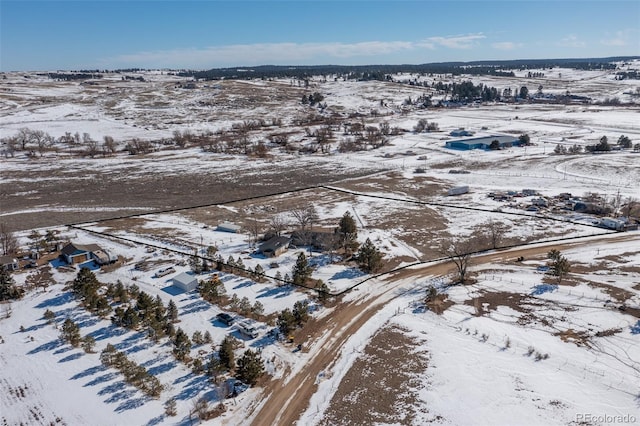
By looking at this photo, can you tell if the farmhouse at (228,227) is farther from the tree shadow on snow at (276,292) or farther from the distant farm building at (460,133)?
the distant farm building at (460,133)

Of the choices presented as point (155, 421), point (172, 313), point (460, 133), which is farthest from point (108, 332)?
point (460, 133)

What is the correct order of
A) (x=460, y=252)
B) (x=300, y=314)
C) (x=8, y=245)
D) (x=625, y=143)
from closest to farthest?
(x=300, y=314) → (x=460, y=252) → (x=8, y=245) → (x=625, y=143)

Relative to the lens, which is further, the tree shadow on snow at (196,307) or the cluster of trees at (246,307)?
the tree shadow on snow at (196,307)

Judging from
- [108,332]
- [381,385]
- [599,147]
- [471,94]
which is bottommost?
[381,385]

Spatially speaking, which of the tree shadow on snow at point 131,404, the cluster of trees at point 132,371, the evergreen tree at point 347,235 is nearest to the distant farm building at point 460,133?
the evergreen tree at point 347,235

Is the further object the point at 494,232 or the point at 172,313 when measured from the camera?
the point at 494,232

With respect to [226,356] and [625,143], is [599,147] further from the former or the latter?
[226,356]

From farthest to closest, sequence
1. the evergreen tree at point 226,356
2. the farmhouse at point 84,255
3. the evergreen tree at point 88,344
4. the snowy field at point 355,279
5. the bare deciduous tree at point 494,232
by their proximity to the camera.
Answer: the bare deciduous tree at point 494,232 < the farmhouse at point 84,255 < the evergreen tree at point 88,344 < the evergreen tree at point 226,356 < the snowy field at point 355,279

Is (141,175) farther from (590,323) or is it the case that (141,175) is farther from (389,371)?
(590,323)
